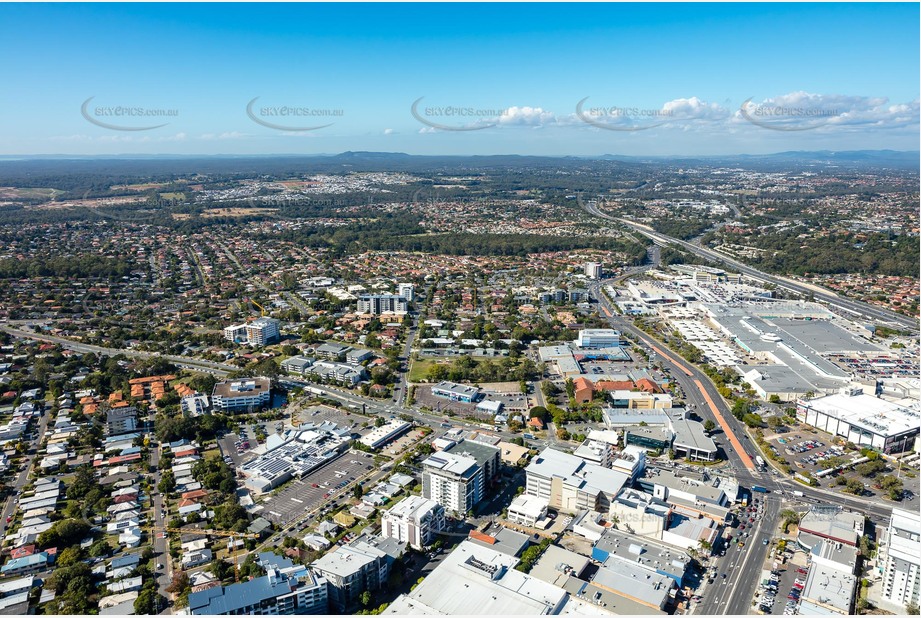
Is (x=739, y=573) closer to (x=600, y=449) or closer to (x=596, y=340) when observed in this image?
(x=600, y=449)

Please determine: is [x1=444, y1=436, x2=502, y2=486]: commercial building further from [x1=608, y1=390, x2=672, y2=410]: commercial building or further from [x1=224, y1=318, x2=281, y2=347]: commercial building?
[x1=224, y1=318, x2=281, y2=347]: commercial building

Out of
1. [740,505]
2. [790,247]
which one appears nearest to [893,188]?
[790,247]

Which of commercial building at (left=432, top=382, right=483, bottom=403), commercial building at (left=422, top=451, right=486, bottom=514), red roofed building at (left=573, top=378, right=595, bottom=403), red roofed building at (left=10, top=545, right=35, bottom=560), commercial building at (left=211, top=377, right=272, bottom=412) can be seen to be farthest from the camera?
commercial building at (left=432, top=382, right=483, bottom=403)

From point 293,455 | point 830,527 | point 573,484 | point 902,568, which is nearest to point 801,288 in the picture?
point 830,527

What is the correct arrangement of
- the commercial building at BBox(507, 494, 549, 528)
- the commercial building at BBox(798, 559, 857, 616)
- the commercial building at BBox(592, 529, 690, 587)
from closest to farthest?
the commercial building at BBox(798, 559, 857, 616) < the commercial building at BBox(592, 529, 690, 587) < the commercial building at BBox(507, 494, 549, 528)

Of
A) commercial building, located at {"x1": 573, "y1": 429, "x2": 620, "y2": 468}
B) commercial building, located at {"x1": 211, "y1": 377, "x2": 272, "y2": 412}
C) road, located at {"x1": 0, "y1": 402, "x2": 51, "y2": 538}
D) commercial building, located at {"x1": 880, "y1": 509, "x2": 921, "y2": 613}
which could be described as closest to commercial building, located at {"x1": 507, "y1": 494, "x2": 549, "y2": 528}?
commercial building, located at {"x1": 573, "y1": 429, "x2": 620, "y2": 468}

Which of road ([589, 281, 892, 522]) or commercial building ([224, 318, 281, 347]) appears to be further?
commercial building ([224, 318, 281, 347])

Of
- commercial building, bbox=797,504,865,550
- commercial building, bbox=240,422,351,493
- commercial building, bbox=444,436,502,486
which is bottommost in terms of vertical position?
commercial building, bbox=797,504,865,550
